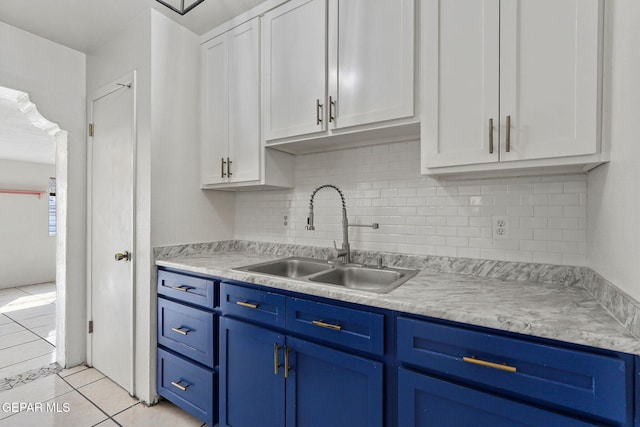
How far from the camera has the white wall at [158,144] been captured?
2041mm

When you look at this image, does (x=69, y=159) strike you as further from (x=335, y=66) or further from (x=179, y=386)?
(x=335, y=66)

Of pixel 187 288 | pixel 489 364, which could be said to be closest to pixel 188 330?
pixel 187 288

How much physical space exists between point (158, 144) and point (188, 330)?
4.00ft

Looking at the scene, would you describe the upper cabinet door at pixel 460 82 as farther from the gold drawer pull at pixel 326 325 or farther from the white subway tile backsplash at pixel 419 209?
the gold drawer pull at pixel 326 325

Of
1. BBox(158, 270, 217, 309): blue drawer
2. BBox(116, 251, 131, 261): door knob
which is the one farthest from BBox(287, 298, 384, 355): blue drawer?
BBox(116, 251, 131, 261): door knob

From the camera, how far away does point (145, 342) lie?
6.79ft

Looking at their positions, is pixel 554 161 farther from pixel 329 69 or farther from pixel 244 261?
pixel 244 261

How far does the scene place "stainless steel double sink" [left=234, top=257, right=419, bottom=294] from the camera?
1.71 meters

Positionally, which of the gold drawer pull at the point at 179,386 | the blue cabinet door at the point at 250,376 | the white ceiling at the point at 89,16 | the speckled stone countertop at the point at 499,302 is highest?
the white ceiling at the point at 89,16

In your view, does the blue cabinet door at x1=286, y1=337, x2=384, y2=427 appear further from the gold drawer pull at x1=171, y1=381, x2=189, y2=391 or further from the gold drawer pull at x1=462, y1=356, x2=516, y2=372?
the gold drawer pull at x1=171, y1=381, x2=189, y2=391

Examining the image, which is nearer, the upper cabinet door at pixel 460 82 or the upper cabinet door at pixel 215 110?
the upper cabinet door at pixel 460 82

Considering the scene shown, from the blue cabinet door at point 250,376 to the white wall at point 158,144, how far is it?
2.30 feet

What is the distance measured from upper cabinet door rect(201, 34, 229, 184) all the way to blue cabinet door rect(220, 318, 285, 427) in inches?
42.8

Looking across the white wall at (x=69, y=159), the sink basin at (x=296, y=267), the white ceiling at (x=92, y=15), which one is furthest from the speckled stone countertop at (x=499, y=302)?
the white ceiling at (x=92, y=15)
